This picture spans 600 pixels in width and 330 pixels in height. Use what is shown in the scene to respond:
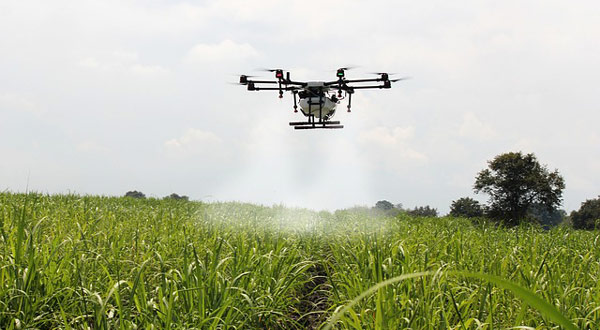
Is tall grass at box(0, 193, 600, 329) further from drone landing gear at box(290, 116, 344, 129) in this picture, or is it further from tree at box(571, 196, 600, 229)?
tree at box(571, 196, 600, 229)

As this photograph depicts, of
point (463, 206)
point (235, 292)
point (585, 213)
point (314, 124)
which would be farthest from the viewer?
point (463, 206)

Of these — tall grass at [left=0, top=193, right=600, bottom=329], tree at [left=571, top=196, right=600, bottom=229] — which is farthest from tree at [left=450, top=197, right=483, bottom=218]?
tall grass at [left=0, top=193, right=600, bottom=329]

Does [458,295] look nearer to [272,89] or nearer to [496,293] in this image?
[496,293]

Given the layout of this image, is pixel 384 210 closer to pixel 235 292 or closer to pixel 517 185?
pixel 235 292

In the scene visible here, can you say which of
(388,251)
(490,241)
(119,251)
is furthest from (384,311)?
(490,241)

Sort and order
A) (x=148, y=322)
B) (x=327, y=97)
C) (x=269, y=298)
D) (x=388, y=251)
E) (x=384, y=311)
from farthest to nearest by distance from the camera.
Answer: (x=327, y=97), (x=388, y=251), (x=269, y=298), (x=384, y=311), (x=148, y=322)

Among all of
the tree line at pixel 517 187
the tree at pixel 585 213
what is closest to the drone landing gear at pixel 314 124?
the tree line at pixel 517 187

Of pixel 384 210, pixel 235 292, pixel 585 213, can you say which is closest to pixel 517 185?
pixel 585 213

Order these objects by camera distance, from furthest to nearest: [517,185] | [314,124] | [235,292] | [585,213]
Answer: [585,213] → [517,185] → [314,124] → [235,292]

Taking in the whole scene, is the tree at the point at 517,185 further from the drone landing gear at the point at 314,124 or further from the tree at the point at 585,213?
the drone landing gear at the point at 314,124
